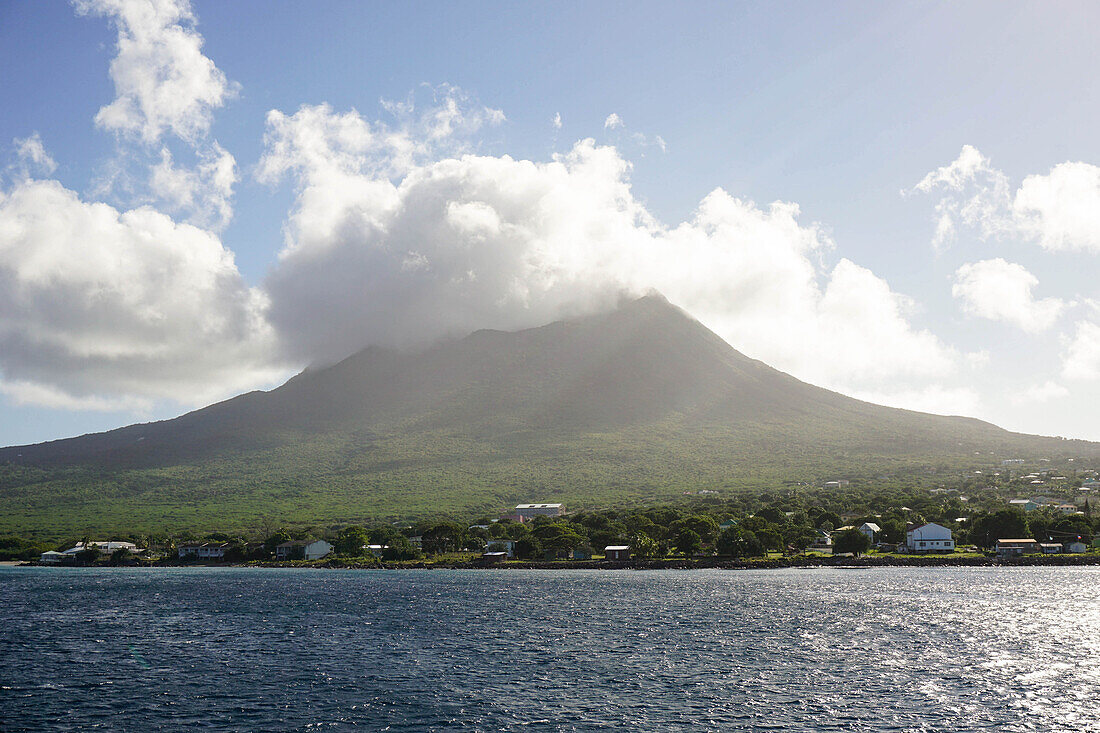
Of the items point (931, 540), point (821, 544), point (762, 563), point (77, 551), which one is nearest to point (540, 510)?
point (821, 544)

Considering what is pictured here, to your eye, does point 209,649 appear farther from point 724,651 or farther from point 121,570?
point 121,570

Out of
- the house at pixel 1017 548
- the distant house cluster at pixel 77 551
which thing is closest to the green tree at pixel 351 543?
the distant house cluster at pixel 77 551

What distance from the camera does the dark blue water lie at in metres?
37.3

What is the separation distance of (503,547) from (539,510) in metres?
42.3

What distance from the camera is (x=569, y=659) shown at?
50.4 m

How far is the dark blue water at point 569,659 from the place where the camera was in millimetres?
37281

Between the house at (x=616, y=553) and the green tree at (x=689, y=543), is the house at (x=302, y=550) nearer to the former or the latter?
the house at (x=616, y=553)

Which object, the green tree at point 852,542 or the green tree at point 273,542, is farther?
the green tree at point 273,542

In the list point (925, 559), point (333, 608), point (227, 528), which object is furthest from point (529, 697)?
point (227, 528)

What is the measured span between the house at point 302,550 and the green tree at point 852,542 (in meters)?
91.8

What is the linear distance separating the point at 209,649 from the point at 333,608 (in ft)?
78.0

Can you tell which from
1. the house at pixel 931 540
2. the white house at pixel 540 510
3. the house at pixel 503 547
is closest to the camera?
the house at pixel 931 540

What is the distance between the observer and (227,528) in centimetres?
18400

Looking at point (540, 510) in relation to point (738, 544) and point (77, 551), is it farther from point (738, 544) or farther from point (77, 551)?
point (77, 551)
